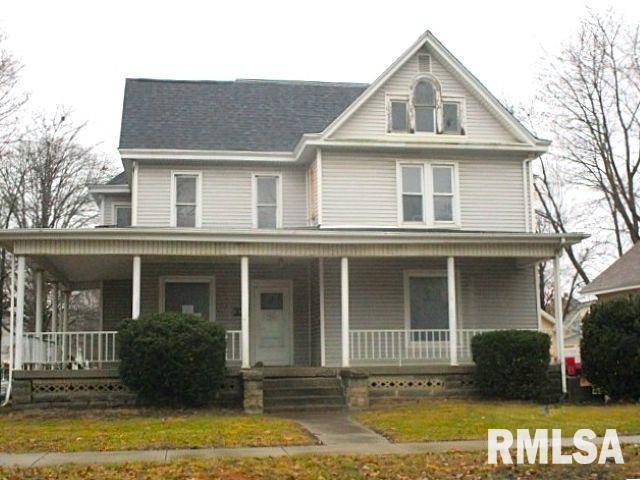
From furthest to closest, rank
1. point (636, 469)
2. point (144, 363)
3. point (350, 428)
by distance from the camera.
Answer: point (144, 363) < point (350, 428) < point (636, 469)

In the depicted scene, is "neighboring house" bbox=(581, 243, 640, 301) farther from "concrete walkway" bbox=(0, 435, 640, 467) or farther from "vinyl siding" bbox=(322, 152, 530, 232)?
"concrete walkway" bbox=(0, 435, 640, 467)

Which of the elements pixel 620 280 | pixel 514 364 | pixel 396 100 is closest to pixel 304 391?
pixel 514 364

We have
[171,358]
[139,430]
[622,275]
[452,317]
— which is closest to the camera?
[139,430]

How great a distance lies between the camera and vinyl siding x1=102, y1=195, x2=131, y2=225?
25.1m

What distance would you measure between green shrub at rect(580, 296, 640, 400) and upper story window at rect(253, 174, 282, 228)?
838cm

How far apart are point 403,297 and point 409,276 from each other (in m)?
0.57

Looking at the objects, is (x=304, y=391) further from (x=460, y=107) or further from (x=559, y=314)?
(x=460, y=107)

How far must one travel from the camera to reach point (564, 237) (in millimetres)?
19375

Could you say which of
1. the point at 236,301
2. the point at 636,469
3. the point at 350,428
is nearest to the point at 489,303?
the point at 236,301

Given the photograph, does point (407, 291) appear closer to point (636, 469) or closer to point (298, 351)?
point (298, 351)

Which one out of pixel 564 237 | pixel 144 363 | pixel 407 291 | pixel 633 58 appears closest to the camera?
pixel 144 363

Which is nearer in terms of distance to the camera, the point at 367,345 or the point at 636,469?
the point at 636,469

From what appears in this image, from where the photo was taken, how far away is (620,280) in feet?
96.9

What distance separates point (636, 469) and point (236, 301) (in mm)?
13036
